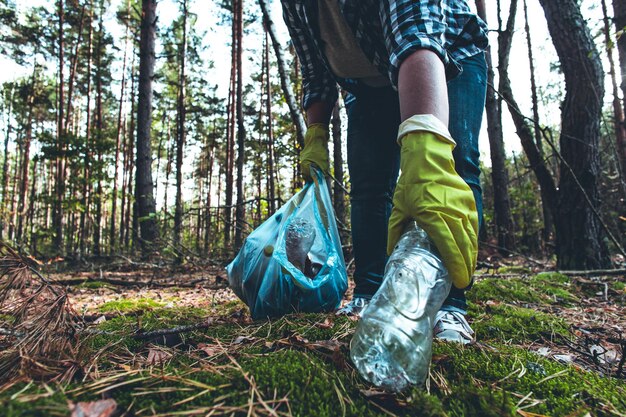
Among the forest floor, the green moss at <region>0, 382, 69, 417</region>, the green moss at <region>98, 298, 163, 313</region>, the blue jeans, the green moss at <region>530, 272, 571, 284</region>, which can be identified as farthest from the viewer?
the green moss at <region>530, 272, 571, 284</region>

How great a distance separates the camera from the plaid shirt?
1.09 metres

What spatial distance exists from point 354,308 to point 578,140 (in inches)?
125

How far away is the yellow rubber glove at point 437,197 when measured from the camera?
0.93 metres

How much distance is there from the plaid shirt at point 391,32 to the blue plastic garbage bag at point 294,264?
648 mm

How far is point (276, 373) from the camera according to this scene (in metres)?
0.75

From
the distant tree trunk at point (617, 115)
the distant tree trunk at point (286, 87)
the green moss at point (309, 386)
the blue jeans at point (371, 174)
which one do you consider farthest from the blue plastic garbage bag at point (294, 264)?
the distant tree trunk at point (617, 115)

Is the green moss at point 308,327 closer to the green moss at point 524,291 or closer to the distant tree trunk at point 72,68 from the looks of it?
the green moss at point 524,291

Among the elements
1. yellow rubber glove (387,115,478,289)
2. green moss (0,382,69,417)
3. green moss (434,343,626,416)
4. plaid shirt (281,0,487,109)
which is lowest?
green moss (434,343,626,416)

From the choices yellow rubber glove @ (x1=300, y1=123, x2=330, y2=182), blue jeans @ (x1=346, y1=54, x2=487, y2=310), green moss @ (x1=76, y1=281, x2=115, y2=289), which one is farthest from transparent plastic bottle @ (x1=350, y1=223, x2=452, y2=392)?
green moss @ (x1=76, y1=281, x2=115, y2=289)

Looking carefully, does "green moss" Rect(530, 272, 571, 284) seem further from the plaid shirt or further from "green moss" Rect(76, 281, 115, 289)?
"green moss" Rect(76, 281, 115, 289)

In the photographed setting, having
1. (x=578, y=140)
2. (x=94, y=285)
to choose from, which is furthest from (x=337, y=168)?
(x=94, y=285)

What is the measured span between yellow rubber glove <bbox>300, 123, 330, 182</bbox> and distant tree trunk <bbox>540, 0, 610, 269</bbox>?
2811 mm

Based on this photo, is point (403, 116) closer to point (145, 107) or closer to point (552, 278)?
point (552, 278)

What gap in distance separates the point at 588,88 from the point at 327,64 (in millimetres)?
3238
